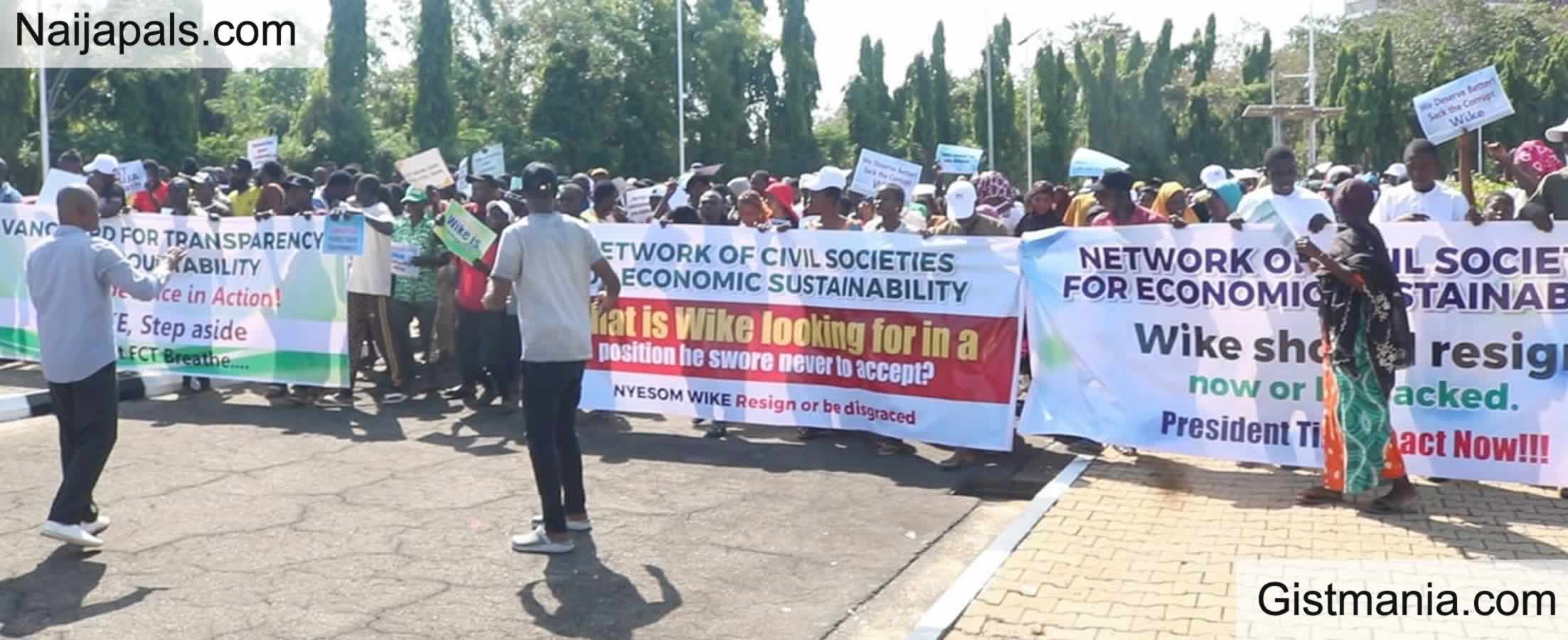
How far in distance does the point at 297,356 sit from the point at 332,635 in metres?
6.29

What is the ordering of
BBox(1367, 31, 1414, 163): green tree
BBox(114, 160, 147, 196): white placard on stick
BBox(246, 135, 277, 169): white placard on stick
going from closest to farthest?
BBox(114, 160, 147, 196): white placard on stick → BBox(246, 135, 277, 169): white placard on stick → BBox(1367, 31, 1414, 163): green tree

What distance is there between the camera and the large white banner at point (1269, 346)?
802 centimetres

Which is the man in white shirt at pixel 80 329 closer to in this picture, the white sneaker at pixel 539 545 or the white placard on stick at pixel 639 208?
the white sneaker at pixel 539 545

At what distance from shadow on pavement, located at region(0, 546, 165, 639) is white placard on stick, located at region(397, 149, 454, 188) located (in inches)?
181

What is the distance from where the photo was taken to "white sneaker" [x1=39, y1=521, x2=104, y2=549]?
273 inches

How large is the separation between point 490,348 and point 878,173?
14.1 feet

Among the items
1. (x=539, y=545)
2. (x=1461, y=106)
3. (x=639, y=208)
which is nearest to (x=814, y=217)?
(x=639, y=208)

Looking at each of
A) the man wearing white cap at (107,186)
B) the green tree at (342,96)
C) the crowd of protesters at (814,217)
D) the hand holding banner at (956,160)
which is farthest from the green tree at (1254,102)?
the man wearing white cap at (107,186)

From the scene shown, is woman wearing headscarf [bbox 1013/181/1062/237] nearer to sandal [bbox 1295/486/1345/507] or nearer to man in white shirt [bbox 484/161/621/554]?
sandal [bbox 1295/486/1345/507]

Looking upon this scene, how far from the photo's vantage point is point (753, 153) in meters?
52.8

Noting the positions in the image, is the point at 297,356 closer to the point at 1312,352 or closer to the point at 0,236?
the point at 0,236

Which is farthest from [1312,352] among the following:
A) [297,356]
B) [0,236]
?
[0,236]

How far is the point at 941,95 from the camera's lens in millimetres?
57094

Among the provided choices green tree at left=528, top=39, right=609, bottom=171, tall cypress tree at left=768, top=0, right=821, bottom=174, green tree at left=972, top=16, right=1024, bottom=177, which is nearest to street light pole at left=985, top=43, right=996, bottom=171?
green tree at left=972, top=16, right=1024, bottom=177
